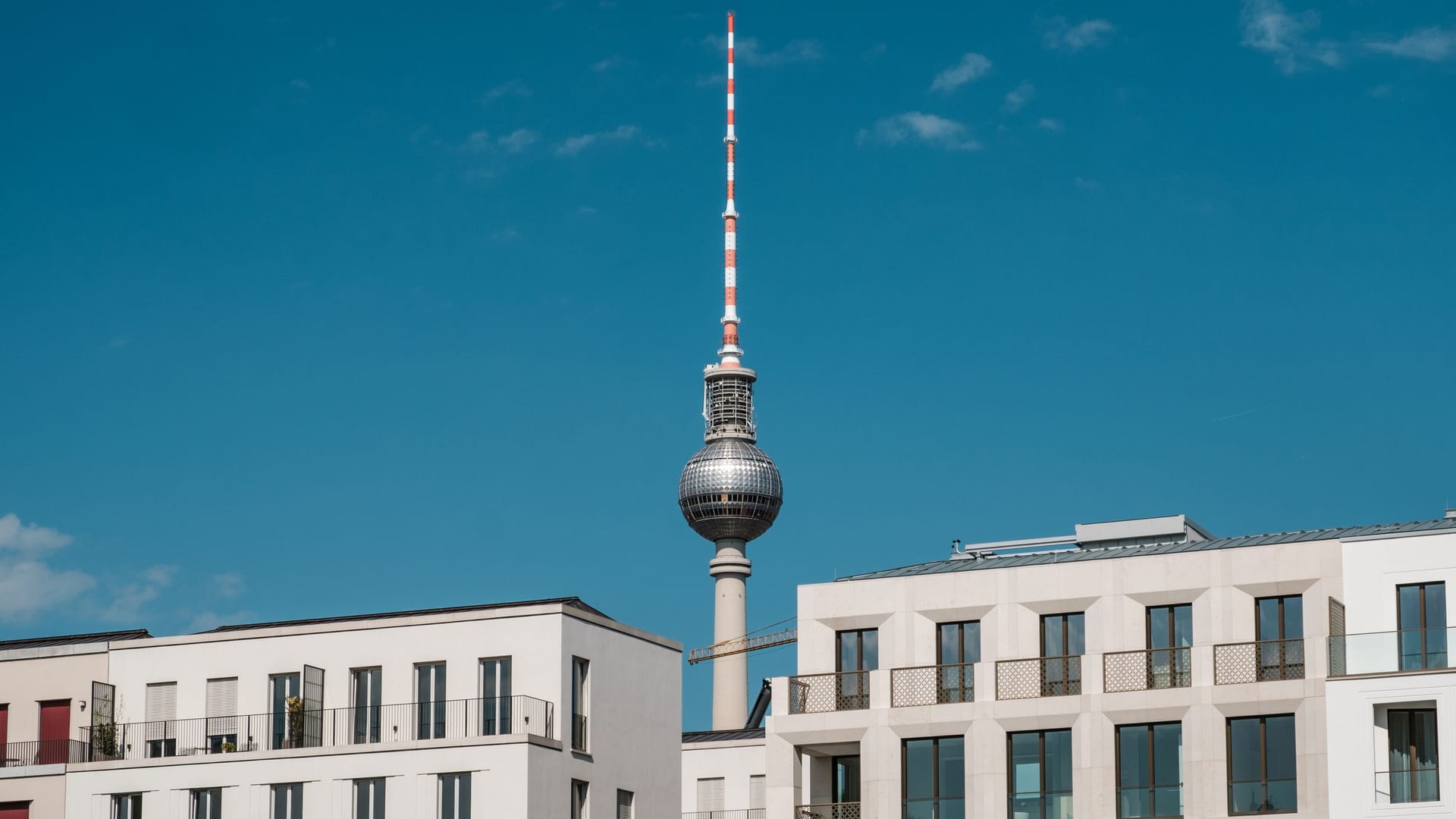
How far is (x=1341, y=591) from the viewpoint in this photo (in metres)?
71.2

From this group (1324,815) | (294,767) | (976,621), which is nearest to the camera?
(1324,815)

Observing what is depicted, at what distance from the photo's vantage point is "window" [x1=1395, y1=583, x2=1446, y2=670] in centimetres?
6925

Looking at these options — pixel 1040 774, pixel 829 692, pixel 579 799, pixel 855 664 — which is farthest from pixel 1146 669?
pixel 579 799

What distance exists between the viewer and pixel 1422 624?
230 feet

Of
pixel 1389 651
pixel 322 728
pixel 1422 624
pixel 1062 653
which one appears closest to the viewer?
pixel 1389 651

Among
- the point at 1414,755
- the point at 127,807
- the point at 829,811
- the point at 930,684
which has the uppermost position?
the point at 930,684

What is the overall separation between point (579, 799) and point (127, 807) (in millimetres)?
14149

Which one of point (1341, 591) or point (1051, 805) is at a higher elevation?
A: point (1341, 591)

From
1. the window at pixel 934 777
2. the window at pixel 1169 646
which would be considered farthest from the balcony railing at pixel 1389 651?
the window at pixel 934 777

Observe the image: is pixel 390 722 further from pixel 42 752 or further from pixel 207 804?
pixel 42 752

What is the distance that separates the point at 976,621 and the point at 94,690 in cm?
2853

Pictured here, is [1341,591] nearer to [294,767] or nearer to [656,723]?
[656,723]

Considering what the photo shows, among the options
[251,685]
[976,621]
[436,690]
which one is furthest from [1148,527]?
[251,685]

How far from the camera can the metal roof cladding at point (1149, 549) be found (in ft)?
238
